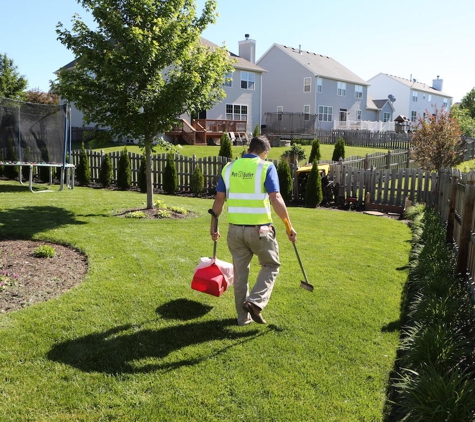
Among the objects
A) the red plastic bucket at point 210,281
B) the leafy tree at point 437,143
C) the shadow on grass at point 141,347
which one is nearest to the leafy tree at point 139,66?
the red plastic bucket at point 210,281

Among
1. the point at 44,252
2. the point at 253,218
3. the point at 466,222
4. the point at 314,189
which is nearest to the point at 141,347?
the point at 253,218

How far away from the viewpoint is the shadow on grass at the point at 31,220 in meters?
7.76

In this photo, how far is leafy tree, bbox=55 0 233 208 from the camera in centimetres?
961

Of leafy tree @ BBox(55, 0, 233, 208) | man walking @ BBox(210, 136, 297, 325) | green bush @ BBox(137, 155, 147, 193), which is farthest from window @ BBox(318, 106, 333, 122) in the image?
man walking @ BBox(210, 136, 297, 325)

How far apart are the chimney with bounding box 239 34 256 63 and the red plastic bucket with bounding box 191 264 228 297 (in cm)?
3764

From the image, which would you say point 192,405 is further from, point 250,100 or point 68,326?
point 250,100

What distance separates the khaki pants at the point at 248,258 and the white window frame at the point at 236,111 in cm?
3292

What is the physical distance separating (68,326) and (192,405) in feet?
5.86

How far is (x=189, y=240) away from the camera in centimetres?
800

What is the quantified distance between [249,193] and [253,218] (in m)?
0.26

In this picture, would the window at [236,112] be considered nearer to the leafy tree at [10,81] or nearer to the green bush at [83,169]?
the leafy tree at [10,81]

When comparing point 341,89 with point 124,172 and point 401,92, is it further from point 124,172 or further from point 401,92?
point 124,172

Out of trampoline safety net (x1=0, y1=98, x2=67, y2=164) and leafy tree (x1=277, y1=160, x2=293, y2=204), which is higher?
trampoline safety net (x1=0, y1=98, x2=67, y2=164)

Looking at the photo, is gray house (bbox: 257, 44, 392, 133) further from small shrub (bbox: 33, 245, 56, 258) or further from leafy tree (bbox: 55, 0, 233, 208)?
small shrub (bbox: 33, 245, 56, 258)
